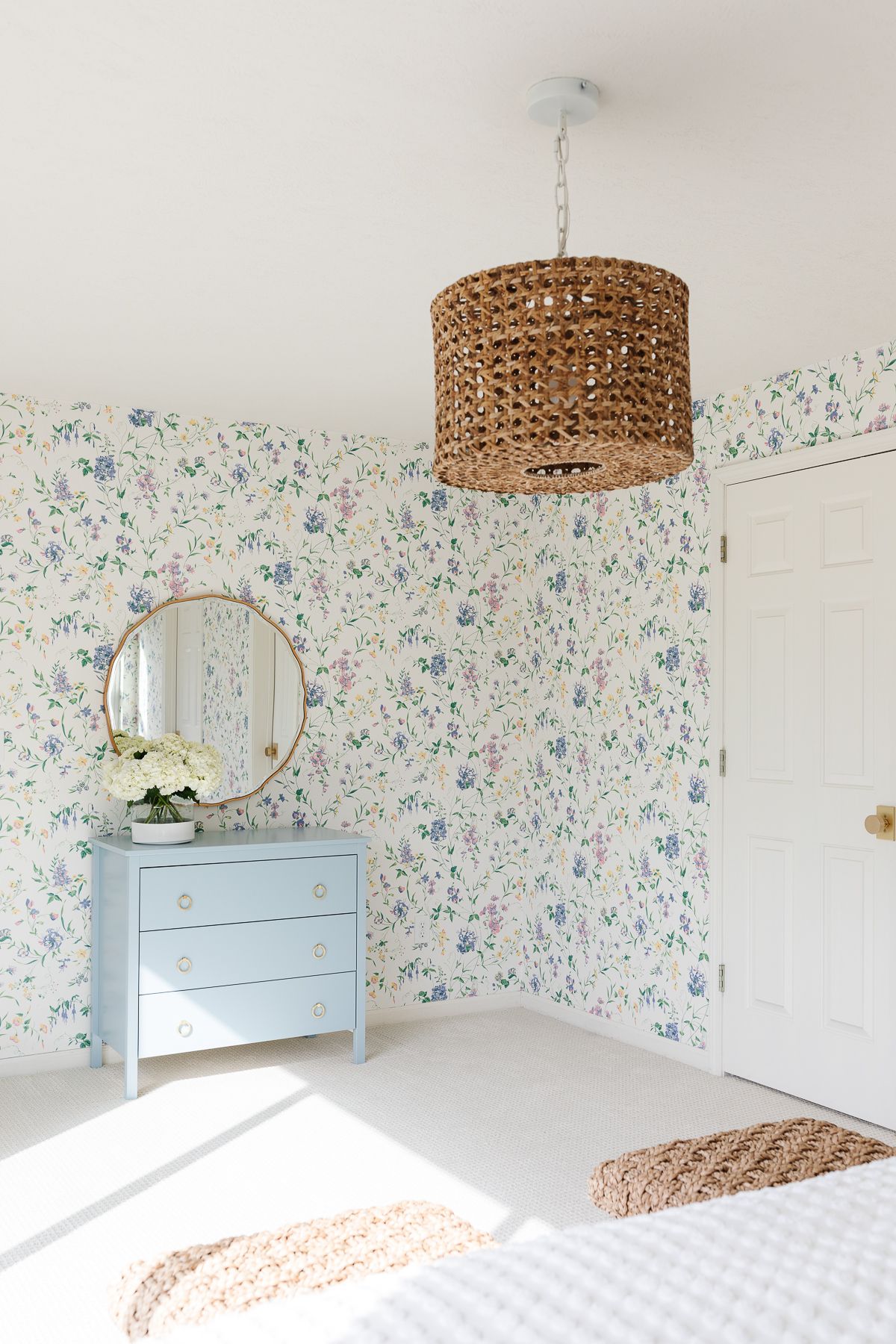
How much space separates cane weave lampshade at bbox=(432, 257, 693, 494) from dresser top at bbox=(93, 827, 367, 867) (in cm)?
235

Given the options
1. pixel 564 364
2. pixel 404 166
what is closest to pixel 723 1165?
pixel 564 364

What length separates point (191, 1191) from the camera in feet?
9.79

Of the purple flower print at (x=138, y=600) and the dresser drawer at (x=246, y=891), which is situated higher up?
the purple flower print at (x=138, y=600)

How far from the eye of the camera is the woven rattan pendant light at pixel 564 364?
1.80 metres

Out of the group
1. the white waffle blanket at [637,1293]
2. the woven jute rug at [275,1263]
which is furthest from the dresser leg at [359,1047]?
the white waffle blanket at [637,1293]

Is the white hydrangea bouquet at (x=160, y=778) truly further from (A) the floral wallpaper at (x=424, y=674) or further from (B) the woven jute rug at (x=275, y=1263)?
(B) the woven jute rug at (x=275, y=1263)

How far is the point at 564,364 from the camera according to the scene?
5.90ft

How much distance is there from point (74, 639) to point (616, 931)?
234cm

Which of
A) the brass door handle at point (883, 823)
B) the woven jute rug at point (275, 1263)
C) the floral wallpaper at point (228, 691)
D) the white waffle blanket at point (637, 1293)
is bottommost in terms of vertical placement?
the woven jute rug at point (275, 1263)

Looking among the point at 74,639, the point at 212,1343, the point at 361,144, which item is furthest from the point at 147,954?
the point at 212,1343

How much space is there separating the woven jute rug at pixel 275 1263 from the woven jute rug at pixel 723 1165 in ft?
1.01

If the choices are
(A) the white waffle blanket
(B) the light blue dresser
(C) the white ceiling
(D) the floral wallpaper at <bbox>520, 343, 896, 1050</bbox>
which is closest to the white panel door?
(D) the floral wallpaper at <bbox>520, 343, 896, 1050</bbox>

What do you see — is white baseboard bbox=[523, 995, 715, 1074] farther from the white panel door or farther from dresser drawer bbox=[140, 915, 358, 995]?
dresser drawer bbox=[140, 915, 358, 995]

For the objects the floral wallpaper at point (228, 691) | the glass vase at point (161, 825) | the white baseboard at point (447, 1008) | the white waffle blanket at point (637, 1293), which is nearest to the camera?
the white waffle blanket at point (637, 1293)
